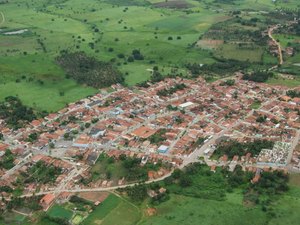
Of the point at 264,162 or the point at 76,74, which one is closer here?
the point at 264,162

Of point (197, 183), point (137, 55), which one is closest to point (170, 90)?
point (137, 55)

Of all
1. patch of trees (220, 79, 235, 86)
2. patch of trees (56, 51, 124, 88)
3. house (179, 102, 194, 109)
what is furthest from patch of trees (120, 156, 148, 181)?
patch of trees (220, 79, 235, 86)

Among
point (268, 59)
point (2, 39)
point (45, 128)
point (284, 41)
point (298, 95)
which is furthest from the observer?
point (2, 39)

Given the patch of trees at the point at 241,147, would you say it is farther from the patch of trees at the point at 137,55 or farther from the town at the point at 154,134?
the patch of trees at the point at 137,55

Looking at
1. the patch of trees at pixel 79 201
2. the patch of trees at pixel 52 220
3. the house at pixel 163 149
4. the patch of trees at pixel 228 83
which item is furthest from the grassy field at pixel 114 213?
the patch of trees at pixel 228 83

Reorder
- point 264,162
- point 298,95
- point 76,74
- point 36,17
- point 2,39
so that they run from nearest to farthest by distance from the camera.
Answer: point 264,162, point 298,95, point 76,74, point 2,39, point 36,17

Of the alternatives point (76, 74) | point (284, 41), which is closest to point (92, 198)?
point (76, 74)

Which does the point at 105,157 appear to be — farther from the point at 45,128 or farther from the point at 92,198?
the point at 45,128

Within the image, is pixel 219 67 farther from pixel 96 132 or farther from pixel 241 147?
pixel 96 132
